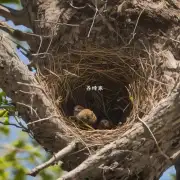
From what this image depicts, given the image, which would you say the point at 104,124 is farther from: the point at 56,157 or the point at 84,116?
the point at 56,157

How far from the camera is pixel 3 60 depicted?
7.70ft

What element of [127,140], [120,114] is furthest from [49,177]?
[127,140]

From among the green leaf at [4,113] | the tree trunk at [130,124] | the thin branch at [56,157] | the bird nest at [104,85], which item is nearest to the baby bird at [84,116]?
the bird nest at [104,85]

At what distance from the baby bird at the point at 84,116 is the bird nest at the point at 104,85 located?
0.04 meters

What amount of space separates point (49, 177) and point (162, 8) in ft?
3.94

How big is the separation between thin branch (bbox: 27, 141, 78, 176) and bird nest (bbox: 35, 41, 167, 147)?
8 cm

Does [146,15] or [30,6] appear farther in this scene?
[30,6]

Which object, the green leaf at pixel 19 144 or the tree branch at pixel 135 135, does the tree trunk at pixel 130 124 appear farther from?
the green leaf at pixel 19 144

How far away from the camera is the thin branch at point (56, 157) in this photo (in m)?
1.96

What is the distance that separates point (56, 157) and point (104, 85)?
3.67 feet

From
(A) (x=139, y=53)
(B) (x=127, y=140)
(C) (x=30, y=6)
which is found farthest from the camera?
(C) (x=30, y=6)

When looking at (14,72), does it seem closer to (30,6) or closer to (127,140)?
(127,140)

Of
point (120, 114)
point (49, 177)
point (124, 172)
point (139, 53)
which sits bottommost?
point (49, 177)

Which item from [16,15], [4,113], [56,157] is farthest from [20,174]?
[16,15]
